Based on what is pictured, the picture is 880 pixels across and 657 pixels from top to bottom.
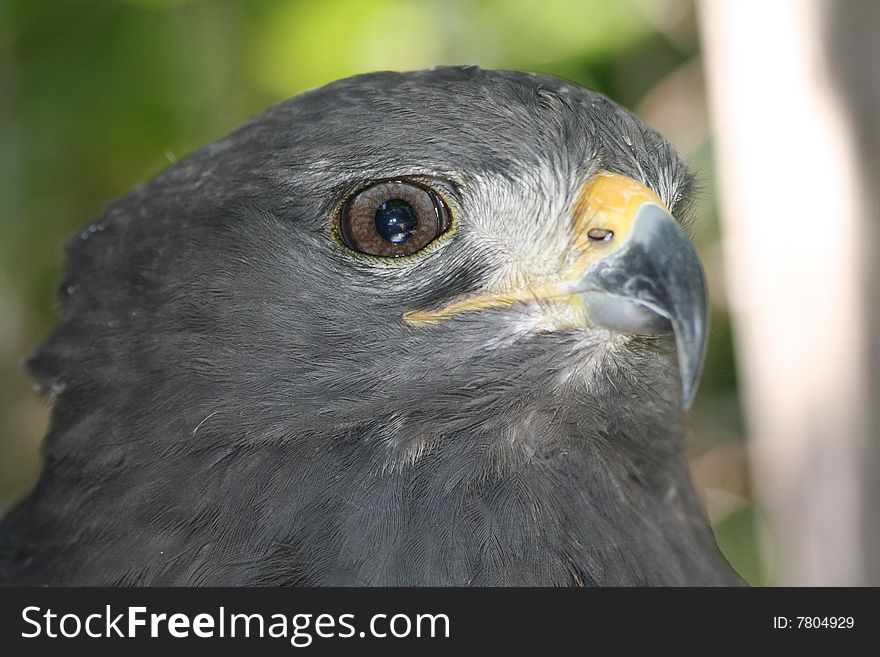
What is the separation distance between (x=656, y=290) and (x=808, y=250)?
241 cm

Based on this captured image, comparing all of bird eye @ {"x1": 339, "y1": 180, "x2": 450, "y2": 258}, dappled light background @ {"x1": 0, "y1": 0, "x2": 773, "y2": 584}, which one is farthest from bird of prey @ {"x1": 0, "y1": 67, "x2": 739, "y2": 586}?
dappled light background @ {"x1": 0, "y1": 0, "x2": 773, "y2": 584}

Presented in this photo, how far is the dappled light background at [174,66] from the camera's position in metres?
5.52

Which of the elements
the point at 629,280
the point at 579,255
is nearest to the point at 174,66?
the point at 579,255

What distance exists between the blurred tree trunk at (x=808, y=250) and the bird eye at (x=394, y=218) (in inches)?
89.8

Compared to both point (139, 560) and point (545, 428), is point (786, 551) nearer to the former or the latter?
point (545, 428)

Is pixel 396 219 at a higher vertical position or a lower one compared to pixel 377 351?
higher

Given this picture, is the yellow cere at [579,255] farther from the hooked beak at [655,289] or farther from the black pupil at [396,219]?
the black pupil at [396,219]

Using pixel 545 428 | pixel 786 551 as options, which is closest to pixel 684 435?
pixel 545 428

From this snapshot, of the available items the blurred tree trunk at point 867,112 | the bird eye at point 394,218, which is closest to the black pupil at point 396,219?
the bird eye at point 394,218

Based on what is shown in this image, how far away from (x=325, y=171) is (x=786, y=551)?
11.1 feet

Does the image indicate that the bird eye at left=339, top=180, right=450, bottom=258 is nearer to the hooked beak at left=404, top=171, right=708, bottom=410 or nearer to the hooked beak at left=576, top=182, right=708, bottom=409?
the hooked beak at left=404, top=171, right=708, bottom=410

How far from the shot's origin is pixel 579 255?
8.02 ft

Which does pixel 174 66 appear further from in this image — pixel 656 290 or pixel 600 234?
pixel 656 290

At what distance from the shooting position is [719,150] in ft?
17.5
